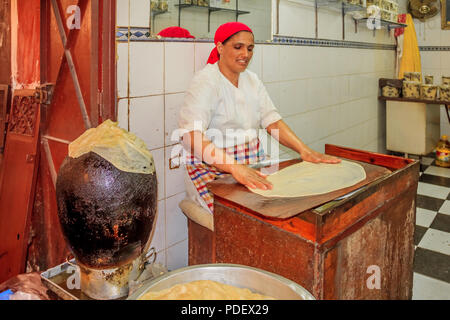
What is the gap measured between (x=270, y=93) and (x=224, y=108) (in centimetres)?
89

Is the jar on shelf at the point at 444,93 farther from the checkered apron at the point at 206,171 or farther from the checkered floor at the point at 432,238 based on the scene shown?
the checkered apron at the point at 206,171

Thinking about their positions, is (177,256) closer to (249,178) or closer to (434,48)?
(249,178)

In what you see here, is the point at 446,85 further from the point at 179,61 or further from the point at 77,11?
the point at 77,11

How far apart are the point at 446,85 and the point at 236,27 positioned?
3327 mm

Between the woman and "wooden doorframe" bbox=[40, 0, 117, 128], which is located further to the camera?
the woman

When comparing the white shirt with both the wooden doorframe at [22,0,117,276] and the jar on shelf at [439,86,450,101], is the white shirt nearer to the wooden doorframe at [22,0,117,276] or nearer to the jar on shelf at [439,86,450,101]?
the wooden doorframe at [22,0,117,276]

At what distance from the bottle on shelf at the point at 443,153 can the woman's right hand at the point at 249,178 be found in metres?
4.07

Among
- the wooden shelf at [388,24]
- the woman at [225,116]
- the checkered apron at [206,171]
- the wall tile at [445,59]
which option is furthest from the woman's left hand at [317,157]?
the wall tile at [445,59]

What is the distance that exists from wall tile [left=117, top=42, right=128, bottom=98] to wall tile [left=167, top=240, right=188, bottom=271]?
0.99 metres

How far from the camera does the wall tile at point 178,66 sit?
7.25 feet

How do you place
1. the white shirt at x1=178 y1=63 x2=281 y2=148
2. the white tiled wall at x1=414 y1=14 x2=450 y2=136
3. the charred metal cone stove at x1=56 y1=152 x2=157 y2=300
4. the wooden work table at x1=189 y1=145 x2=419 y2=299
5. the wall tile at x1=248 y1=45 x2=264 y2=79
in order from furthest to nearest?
the white tiled wall at x1=414 y1=14 x2=450 y2=136 < the wall tile at x1=248 y1=45 x2=264 y2=79 < the white shirt at x1=178 y1=63 x2=281 y2=148 < the wooden work table at x1=189 y1=145 x2=419 y2=299 < the charred metal cone stove at x1=56 y1=152 x2=157 y2=300

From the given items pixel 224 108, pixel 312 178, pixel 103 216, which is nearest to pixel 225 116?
pixel 224 108

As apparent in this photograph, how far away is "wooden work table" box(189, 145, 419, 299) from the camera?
1399 mm

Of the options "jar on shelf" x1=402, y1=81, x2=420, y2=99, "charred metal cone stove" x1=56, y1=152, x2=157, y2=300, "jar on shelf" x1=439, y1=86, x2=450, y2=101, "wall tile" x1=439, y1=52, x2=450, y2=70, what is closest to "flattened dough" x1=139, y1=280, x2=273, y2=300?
"charred metal cone stove" x1=56, y1=152, x2=157, y2=300
